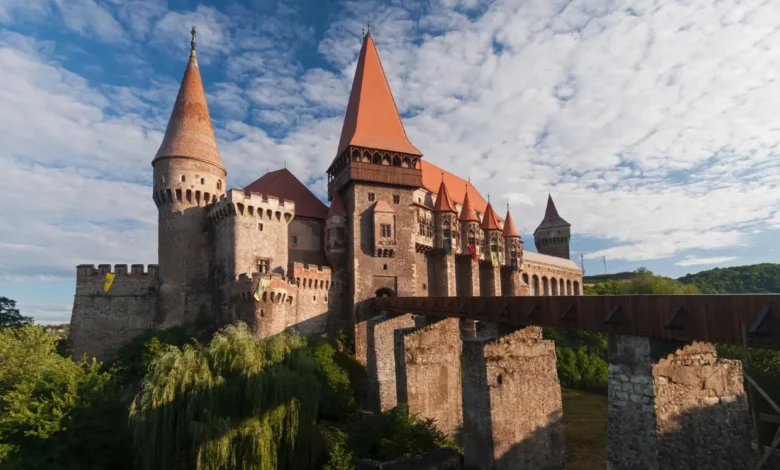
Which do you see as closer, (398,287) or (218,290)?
(218,290)

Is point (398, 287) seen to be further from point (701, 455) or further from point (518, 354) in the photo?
point (701, 455)

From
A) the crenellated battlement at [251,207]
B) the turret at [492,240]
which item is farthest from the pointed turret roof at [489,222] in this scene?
the crenellated battlement at [251,207]

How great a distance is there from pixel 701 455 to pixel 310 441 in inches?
413

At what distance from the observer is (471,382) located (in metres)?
12.8

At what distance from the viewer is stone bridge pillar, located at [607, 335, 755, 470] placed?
783 centimetres

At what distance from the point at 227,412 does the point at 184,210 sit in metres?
16.6

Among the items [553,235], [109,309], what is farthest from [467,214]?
[553,235]

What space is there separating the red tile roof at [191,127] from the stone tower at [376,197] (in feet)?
29.3

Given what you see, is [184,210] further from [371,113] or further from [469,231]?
[469,231]

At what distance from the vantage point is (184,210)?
26.4 metres

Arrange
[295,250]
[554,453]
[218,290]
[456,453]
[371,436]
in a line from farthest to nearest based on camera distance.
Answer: [295,250]
[218,290]
[371,436]
[456,453]
[554,453]

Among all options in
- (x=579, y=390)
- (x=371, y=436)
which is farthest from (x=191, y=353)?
(x=579, y=390)

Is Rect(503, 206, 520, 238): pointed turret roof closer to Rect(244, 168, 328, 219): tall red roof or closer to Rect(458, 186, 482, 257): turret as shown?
Rect(458, 186, 482, 257): turret

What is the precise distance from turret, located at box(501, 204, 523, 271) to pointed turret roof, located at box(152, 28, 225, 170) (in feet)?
85.1
